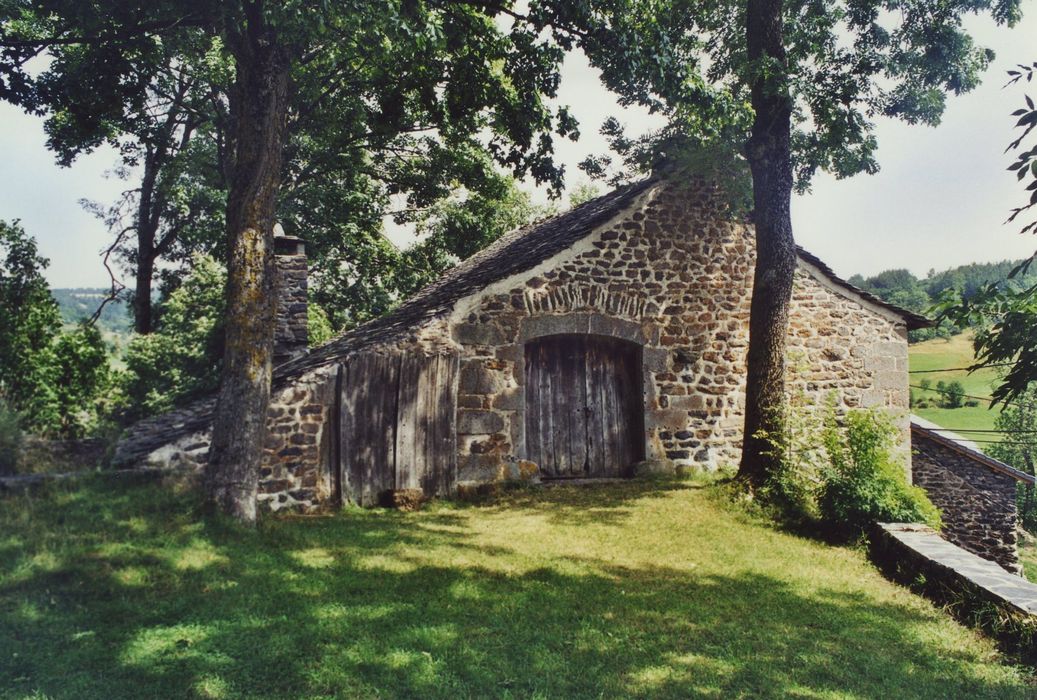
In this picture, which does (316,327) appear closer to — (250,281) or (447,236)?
(447,236)

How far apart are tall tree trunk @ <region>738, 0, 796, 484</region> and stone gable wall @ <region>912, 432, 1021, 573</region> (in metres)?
10.4

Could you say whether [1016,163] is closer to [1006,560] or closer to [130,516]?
[130,516]

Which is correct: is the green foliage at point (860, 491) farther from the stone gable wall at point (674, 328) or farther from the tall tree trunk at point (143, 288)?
the tall tree trunk at point (143, 288)

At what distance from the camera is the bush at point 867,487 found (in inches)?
296

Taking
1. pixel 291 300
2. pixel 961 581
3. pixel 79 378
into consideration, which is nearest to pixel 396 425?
pixel 961 581

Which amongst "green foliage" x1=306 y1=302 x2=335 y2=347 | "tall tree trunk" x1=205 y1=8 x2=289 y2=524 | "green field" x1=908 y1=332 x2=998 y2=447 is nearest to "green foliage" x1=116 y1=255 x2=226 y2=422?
"green foliage" x1=306 y1=302 x2=335 y2=347

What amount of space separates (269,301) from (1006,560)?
1914cm

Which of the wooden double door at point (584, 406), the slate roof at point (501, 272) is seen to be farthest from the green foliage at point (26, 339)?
the wooden double door at point (584, 406)

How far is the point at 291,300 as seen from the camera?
578 inches

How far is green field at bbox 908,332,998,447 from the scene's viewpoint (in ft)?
121

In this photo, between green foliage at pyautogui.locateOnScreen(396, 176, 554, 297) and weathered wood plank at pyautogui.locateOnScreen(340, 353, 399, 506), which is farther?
green foliage at pyautogui.locateOnScreen(396, 176, 554, 297)

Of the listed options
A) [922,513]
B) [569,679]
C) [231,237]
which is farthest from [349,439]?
[922,513]

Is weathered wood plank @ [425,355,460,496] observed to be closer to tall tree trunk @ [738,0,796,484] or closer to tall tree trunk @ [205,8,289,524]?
tall tree trunk @ [205,8,289,524]

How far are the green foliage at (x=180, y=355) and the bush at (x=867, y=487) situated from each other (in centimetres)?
1392
